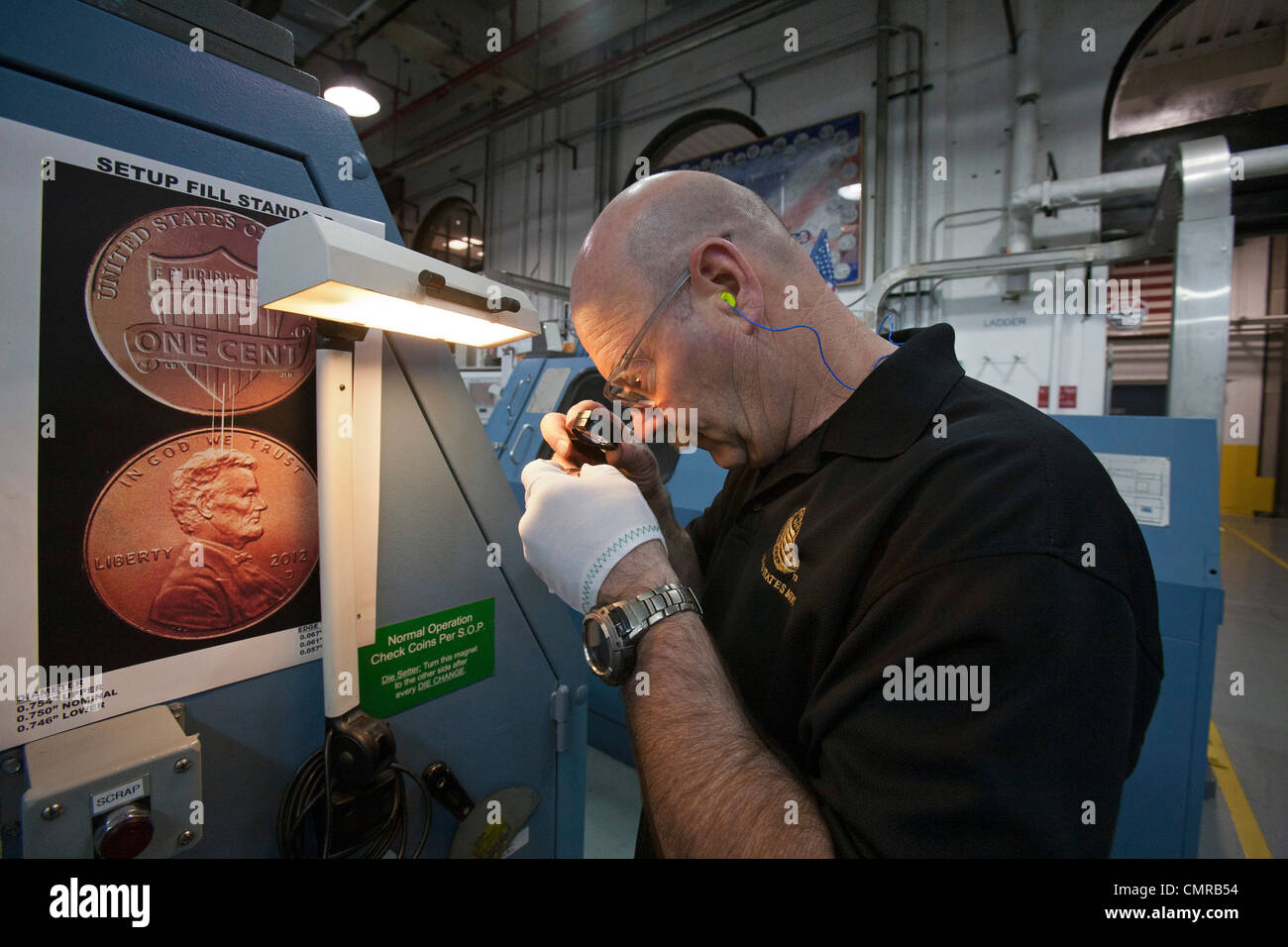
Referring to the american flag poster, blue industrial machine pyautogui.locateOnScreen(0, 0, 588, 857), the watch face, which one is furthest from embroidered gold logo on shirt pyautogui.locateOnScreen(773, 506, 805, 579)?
the american flag poster

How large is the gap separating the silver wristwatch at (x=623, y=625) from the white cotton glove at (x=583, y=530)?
0.26ft

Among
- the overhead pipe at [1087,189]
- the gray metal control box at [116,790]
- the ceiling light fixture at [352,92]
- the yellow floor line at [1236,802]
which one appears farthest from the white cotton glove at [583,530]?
the ceiling light fixture at [352,92]

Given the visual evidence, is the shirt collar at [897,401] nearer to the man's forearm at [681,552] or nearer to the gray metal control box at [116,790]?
the man's forearm at [681,552]

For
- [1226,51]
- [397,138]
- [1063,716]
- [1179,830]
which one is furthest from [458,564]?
[397,138]

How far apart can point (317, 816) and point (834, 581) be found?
77cm

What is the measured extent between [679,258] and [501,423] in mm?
2350

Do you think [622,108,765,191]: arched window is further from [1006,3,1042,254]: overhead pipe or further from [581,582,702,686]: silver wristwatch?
[581,582,702,686]: silver wristwatch

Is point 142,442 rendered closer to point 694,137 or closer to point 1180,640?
point 1180,640

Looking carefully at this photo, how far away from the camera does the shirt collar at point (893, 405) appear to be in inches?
32.4

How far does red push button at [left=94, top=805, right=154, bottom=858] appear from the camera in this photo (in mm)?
579

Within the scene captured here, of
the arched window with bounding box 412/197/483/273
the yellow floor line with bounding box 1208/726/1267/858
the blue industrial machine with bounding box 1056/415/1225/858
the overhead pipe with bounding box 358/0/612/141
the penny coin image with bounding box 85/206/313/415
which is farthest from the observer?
the arched window with bounding box 412/197/483/273

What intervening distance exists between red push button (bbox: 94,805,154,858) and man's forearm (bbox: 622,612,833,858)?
537 mm
